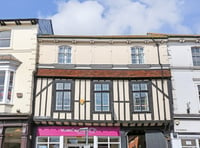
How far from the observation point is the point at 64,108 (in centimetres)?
1241

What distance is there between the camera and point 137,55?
1355cm

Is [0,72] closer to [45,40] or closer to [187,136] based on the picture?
[45,40]

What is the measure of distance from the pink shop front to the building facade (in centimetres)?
297

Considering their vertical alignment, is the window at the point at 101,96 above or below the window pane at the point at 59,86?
below

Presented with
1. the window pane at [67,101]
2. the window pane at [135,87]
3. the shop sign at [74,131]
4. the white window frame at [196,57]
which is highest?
the white window frame at [196,57]

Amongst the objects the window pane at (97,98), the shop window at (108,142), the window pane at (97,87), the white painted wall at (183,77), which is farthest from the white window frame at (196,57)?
the shop window at (108,142)

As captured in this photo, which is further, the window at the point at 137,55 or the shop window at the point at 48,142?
the window at the point at 137,55

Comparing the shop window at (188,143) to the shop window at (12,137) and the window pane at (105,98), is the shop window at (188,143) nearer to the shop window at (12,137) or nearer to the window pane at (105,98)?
the window pane at (105,98)

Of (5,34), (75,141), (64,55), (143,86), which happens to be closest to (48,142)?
Result: (75,141)

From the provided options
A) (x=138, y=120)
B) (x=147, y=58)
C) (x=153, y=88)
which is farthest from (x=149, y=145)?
(x=147, y=58)

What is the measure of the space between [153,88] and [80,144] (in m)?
4.75

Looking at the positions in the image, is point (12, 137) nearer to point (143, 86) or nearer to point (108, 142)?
point (108, 142)

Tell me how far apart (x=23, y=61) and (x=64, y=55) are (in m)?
2.21

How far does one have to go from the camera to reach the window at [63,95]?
40.8 ft
